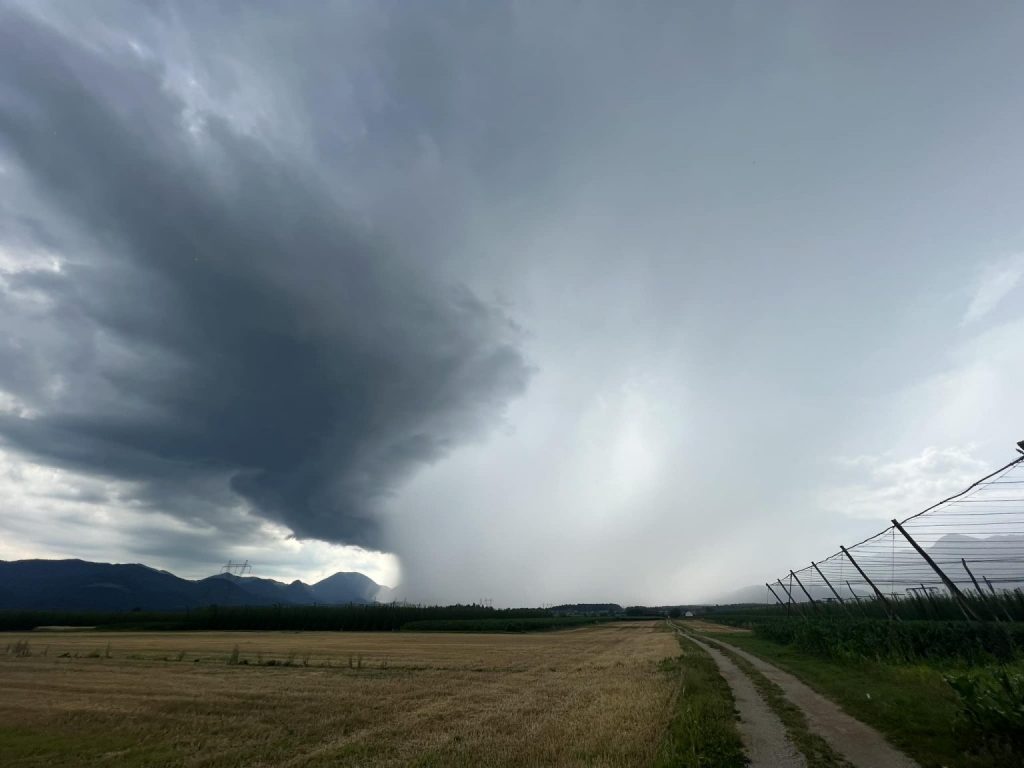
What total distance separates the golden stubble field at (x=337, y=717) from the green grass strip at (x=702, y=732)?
0.61 meters

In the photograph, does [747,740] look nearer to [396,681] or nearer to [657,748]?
[657,748]

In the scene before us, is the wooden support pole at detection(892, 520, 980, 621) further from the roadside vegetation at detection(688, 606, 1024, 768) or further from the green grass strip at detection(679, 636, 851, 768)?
the green grass strip at detection(679, 636, 851, 768)

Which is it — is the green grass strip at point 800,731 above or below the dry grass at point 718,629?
below

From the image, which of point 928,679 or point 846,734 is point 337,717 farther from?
point 928,679

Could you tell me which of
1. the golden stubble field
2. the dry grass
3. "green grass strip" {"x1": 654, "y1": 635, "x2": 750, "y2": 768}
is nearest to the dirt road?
"green grass strip" {"x1": 654, "y1": 635, "x2": 750, "y2": 768}

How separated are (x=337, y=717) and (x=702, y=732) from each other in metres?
12.5

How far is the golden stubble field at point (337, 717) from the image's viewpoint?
13281mm

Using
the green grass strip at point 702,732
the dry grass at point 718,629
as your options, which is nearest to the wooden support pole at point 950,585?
the green grass strip at point 702,732

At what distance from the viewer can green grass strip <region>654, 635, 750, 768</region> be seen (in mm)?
10695

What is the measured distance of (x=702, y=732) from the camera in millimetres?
12617

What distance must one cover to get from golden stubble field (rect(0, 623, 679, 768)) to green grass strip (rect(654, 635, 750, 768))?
61 cm

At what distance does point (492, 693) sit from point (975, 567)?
3282 centimetres

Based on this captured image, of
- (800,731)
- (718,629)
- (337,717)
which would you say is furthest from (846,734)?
(718,629)

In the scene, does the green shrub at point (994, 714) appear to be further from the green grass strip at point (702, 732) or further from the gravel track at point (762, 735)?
the green grass strip at point (702, 732)
